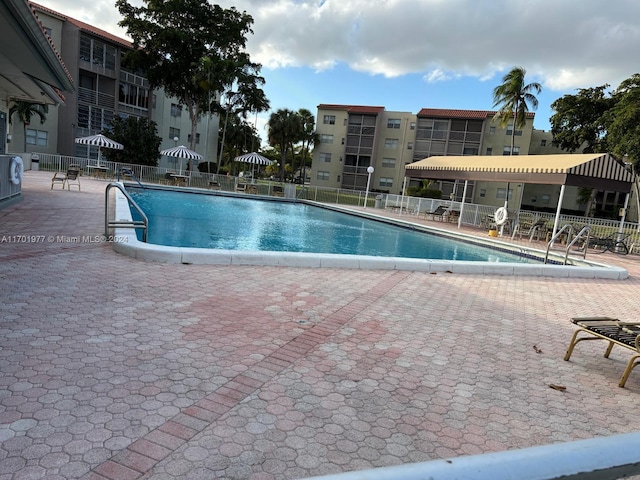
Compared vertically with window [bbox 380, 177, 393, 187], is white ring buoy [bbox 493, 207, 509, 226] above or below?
below

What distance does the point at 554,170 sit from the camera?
15.9 meters

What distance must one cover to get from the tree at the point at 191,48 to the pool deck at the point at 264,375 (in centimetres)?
3095

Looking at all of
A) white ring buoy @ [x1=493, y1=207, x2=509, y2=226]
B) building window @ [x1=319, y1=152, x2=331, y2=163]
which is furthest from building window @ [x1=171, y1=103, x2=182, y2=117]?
white ring buoy @ [x1=493, y1=207, x2=509, y2=226]

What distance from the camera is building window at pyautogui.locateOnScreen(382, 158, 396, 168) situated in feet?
155

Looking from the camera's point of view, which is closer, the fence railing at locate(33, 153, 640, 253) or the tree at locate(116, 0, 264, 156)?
the fence railing at locate(33, 153, 640, 253)

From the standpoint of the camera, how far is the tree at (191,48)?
112 feet

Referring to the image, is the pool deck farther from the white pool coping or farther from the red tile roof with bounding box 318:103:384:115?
the red tile roof with bounding box 318:103:384:115

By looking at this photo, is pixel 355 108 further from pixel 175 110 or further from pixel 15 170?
pixel 15 170

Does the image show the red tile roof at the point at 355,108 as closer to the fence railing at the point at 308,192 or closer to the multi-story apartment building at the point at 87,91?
the multi-story apartment building at the point at 87,91

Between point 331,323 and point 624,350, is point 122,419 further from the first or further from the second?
point 624,350

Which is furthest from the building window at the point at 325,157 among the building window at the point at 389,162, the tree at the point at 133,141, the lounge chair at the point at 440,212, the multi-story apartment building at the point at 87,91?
the lounge chair at the point at 440,212

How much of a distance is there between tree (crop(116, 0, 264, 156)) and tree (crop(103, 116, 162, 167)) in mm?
3766

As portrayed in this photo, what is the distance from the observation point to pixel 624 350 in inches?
205

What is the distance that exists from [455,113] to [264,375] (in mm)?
45568
